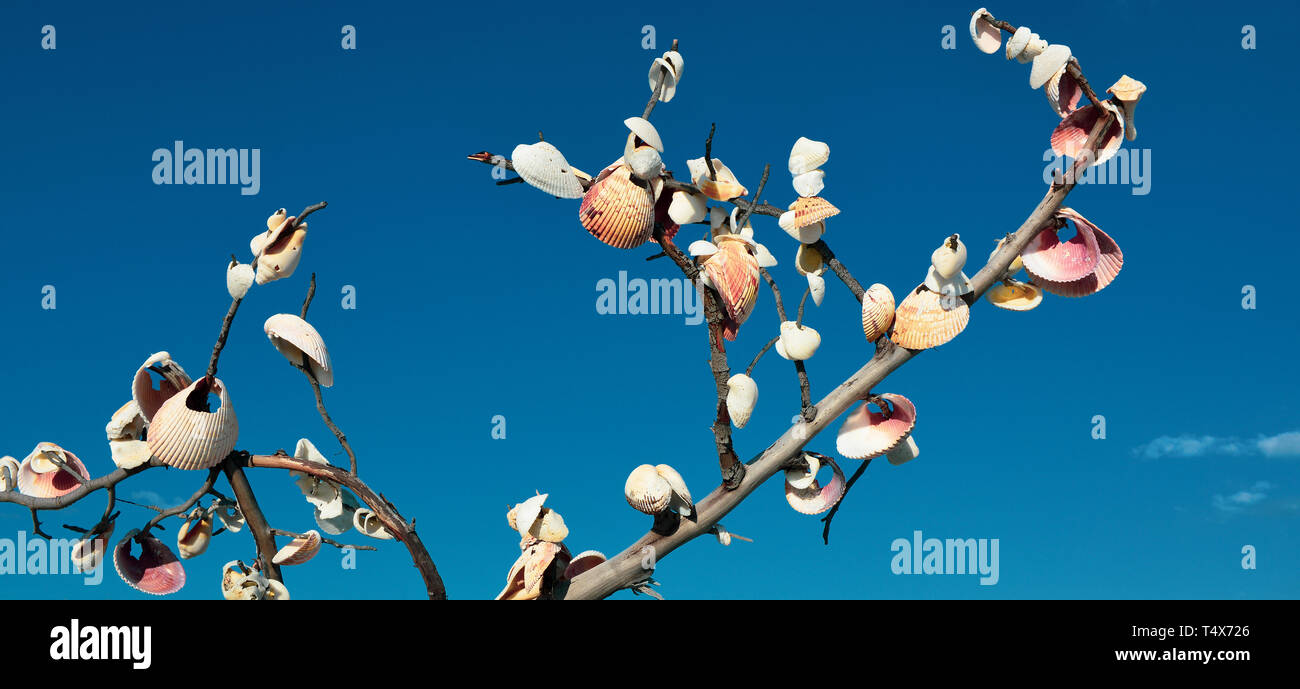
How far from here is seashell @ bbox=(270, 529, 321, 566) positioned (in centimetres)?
220

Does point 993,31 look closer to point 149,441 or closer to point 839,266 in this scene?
point 839,266

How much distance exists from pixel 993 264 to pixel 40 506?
2.24 m

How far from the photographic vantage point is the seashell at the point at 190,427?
6.57 feet

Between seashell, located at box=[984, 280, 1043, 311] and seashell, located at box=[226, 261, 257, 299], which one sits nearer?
seashell, located at box=[226, 261, 257, 299]

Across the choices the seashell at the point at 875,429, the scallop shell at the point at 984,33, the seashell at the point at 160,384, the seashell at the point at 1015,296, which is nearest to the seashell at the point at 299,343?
the seashell at the point at 160,384

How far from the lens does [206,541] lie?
2377 millimetres

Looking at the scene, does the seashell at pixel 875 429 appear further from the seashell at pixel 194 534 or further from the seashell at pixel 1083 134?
the seashell at pixel 194 534

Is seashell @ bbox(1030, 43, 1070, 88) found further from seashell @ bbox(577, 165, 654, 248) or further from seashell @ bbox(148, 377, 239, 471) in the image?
seashell @ bbox(148, 377, 239, 471)

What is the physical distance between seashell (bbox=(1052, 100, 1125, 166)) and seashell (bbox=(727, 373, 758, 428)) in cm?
88

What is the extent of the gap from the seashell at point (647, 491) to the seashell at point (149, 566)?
118 centimetres

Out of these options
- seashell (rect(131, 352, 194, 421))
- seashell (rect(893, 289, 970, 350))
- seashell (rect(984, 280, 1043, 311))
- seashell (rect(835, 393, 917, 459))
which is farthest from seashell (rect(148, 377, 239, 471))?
seashell (rect(984, 280, 1043, 311))

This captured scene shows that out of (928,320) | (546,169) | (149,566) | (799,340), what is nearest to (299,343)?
(546,169)
